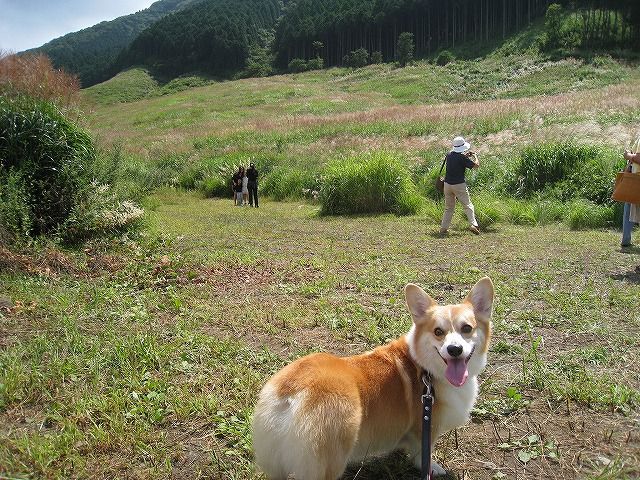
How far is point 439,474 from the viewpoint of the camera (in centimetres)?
234

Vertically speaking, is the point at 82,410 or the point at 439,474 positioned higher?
the point at 82,410

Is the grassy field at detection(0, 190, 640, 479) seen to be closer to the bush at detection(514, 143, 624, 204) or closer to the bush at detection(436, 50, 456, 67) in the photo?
the bush at detection(514, 143, 624, 204)

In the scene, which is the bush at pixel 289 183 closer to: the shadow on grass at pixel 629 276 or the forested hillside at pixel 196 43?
the shadow on grass at pixel 629 276

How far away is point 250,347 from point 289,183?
13.2m

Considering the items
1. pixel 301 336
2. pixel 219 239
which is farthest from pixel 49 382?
pixel 219 239

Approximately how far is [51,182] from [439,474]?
6555mm

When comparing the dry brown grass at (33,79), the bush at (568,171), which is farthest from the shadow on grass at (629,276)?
the dry brown grass at (33,79)

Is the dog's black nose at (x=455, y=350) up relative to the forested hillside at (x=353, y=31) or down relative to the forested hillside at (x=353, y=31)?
down

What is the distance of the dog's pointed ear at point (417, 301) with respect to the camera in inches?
90.8

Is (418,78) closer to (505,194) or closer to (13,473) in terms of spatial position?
(505,194)

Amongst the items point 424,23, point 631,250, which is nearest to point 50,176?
point 631,250

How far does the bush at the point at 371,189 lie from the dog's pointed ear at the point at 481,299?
9.50 metres

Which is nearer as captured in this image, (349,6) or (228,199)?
(228,199)

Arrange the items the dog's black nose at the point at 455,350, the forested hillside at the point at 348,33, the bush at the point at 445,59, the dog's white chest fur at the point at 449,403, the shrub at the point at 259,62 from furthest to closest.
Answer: the shrub at the point at 259,62 → the bush at the point at 445,59 → the forested hillside at the point at 348,33 → the dog's white chest fur at the point at 449,403 → the dog's black nose at the point at 455,350
